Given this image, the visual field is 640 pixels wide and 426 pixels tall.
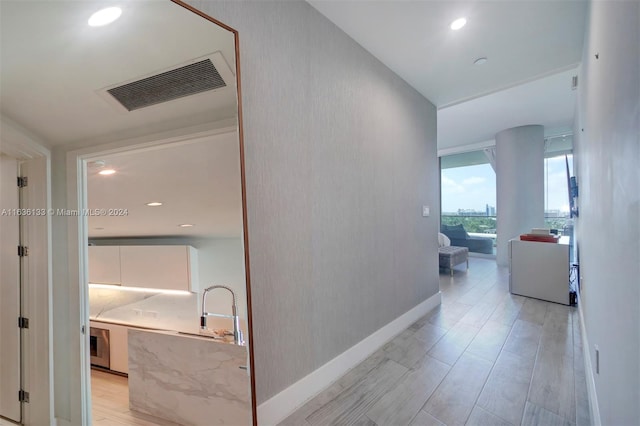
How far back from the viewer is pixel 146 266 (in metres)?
1.07

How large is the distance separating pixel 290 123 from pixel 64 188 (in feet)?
3.66

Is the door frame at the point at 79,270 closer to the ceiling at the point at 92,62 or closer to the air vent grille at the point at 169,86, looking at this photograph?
the ceiling at the point at 92,62

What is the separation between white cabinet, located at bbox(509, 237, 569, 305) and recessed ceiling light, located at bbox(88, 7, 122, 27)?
15.2 feet

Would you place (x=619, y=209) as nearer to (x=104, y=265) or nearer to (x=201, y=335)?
(x=201, y=335)

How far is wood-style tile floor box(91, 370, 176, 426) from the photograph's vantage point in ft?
3.01

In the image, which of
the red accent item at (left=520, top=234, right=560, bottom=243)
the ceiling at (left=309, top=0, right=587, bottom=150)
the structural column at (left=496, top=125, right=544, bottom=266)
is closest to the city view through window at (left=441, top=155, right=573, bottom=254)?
the structural column at (left=496, top=125, right=544, bottom=266)

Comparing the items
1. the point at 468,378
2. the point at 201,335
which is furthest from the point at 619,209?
the point at 201,335

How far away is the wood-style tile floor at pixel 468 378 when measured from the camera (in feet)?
5.12

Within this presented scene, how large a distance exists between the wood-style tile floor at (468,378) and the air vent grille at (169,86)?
5.94 feet

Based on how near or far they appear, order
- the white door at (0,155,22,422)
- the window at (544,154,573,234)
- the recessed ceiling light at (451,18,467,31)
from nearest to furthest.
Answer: the white door at (0,155,22,422) < the recessed ceiling light at (451,18,467,31) < the window at (544,154,573,234)

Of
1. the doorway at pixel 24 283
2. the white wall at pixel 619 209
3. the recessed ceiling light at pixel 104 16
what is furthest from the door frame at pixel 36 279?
the white wall at pixel 619 209

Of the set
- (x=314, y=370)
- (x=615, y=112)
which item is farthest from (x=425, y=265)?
(x=615, y=112)

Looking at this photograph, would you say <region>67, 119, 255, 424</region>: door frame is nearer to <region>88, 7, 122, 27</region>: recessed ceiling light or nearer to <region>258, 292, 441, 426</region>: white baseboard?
<region>88, 7, 122, 27</region>: recessed ceiling light

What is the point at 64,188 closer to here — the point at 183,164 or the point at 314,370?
the point at 183,164
